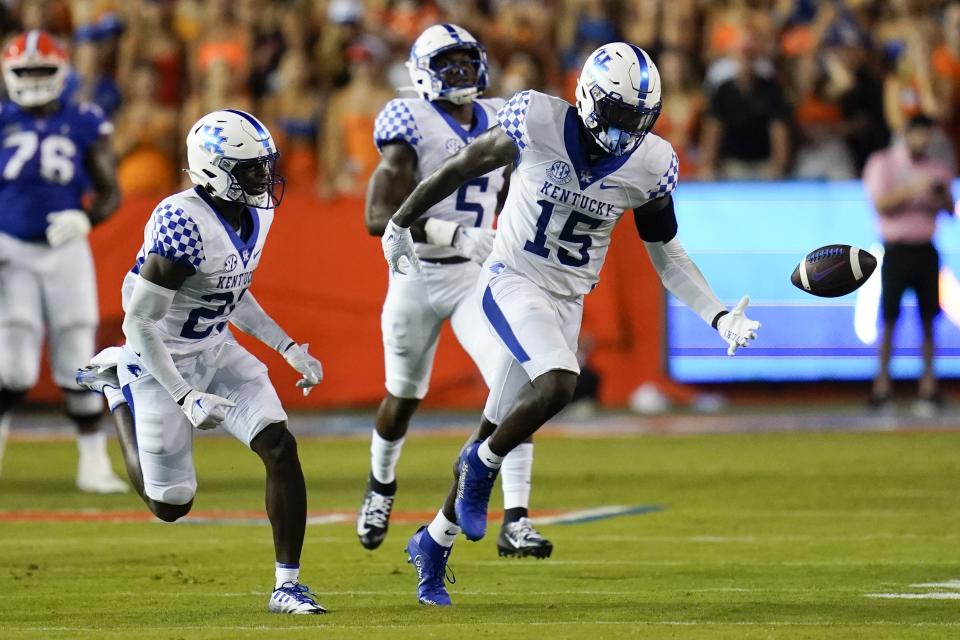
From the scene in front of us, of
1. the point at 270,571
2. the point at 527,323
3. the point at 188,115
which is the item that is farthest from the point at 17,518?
the point at 188,115

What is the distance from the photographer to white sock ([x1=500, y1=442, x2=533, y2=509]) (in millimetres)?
6938

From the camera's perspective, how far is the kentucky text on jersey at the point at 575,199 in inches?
243

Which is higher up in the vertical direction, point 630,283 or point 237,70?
point 237,70

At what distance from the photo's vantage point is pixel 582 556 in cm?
721

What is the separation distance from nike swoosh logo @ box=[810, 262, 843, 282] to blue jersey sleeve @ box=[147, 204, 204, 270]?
2054 mm

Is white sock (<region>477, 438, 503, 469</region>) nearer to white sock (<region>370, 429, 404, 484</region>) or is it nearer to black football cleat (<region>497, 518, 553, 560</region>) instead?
black football cleat (<region>497, 518, 553, 560</region>)

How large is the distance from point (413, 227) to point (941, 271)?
23.0 ft

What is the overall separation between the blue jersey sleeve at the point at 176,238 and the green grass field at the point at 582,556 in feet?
3.83

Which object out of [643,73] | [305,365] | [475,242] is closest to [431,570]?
[305,365]

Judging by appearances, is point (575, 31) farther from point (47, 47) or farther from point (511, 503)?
point (511, 503)

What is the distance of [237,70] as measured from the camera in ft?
47.0

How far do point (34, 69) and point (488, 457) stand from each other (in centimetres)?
464

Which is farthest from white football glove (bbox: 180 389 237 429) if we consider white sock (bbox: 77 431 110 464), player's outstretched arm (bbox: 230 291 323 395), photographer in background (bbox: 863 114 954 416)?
photographer in background (bbox: 863 114 954 416)

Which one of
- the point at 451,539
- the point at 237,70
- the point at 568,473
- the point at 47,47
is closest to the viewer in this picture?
the point at 451,539
